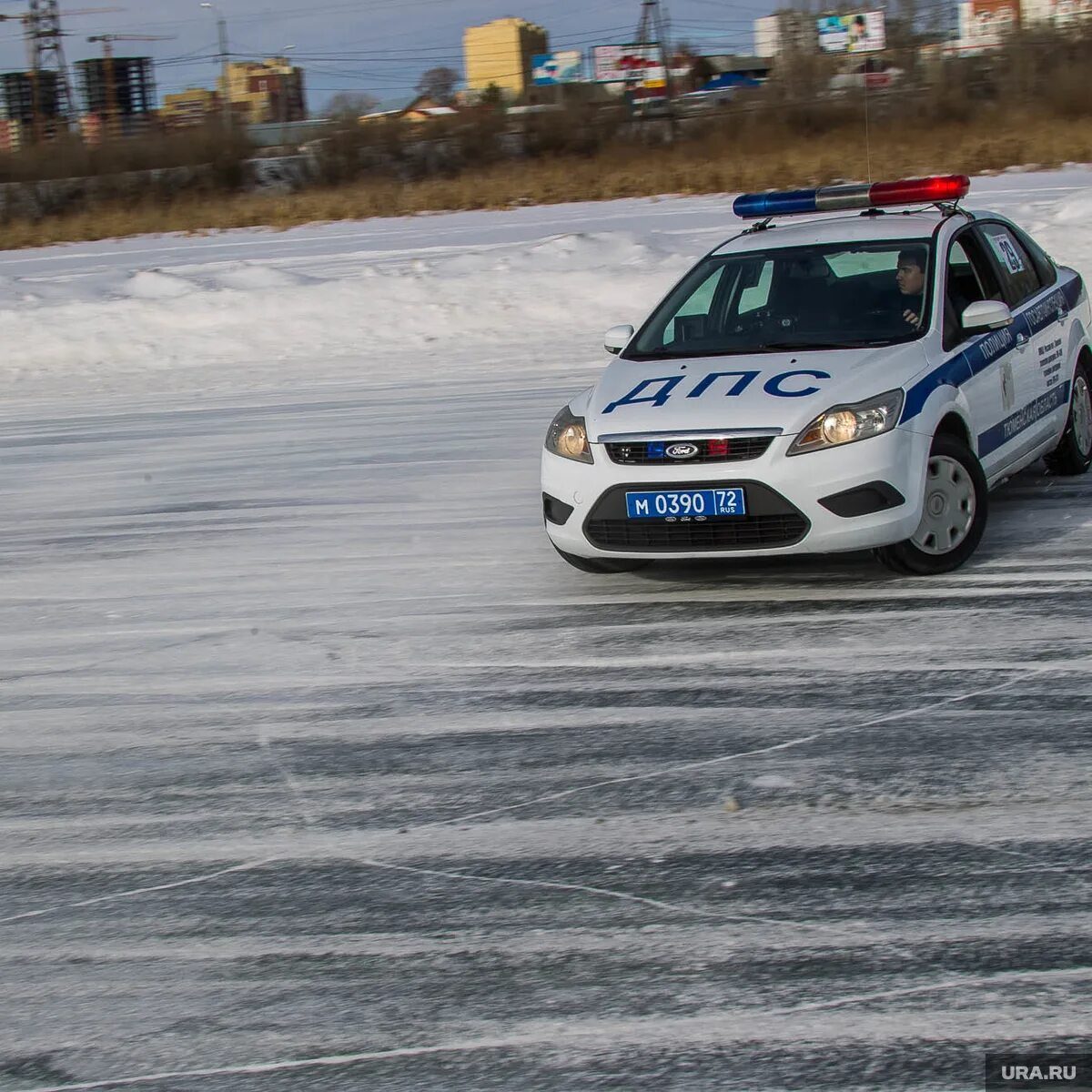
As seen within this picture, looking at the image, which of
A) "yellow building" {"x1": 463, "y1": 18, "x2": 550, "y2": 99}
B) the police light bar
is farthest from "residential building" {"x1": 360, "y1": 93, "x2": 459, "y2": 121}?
the police light bar

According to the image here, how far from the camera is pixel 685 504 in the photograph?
6453 millimetres

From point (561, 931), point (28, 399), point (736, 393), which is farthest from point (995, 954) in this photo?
point (28, 399)

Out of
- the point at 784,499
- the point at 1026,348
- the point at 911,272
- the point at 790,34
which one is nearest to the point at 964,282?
the point at 911,272

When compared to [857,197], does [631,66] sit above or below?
above

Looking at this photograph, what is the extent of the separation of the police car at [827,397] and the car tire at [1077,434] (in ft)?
0.40

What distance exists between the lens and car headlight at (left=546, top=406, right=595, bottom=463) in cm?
675

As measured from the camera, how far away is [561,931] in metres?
3.79

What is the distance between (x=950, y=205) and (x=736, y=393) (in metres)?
2.23

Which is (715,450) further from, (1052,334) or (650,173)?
(650,173)

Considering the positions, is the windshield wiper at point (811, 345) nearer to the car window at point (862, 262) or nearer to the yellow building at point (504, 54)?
the car window at point (862, 262)

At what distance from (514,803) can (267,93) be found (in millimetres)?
65068

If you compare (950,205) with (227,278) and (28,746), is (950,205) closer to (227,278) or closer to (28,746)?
(28,746)

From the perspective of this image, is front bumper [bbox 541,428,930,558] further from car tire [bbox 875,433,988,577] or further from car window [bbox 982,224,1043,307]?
car window [bbox 982,224,1043,307]

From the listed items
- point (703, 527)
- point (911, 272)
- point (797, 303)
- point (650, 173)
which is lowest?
point (703, 527)
